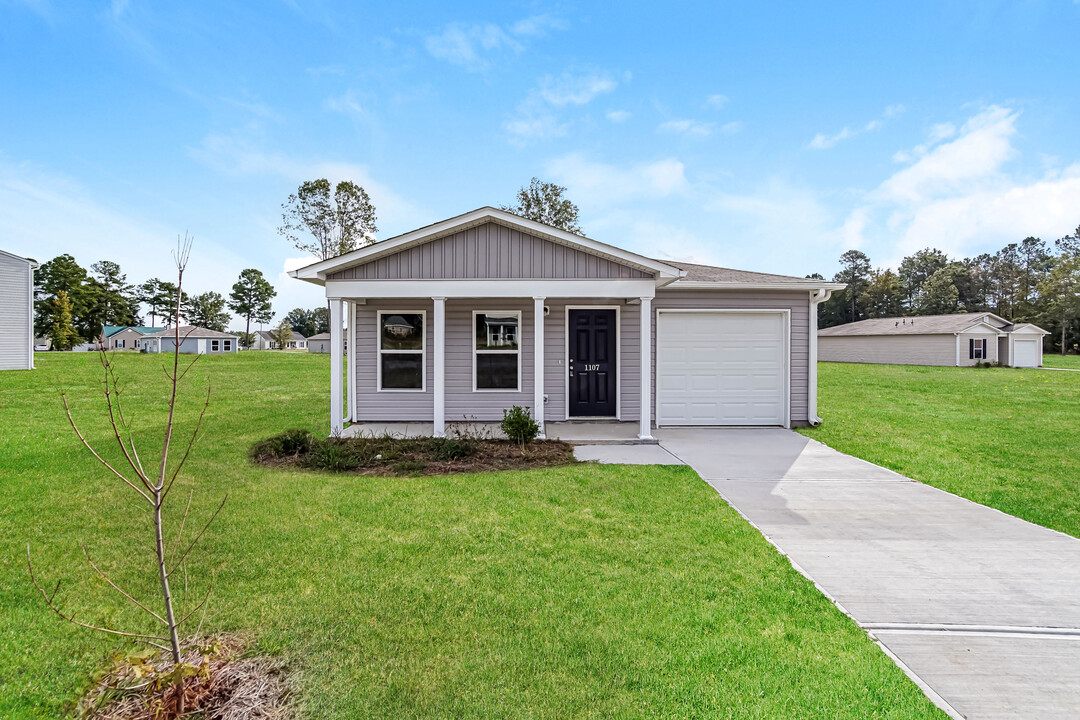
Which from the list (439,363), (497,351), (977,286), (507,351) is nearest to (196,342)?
(497,351)

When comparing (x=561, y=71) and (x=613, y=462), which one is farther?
(x=561, y=71)

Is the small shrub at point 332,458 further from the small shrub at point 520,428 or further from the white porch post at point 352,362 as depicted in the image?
the white porch post at point 352,362

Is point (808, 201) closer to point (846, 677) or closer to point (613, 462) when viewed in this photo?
point (613, 462)

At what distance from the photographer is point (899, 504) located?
5.42 metres

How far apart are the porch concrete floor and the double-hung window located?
0.85 meters

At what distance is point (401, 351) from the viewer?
973cm

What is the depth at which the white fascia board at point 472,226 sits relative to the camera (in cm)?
804

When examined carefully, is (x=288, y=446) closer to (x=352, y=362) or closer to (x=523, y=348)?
(x=352, y=362)

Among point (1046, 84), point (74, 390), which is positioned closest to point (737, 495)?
point (1046, 84)

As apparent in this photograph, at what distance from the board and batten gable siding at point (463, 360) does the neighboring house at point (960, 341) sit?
2928 centimetres

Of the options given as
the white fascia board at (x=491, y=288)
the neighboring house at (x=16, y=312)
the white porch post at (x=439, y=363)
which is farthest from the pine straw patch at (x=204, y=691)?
the neighboring house at (x=16, y=312)

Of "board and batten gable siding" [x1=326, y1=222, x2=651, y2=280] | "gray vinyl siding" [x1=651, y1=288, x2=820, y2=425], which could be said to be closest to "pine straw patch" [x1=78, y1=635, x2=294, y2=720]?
"board and batten gable siding" [x1=326, y1=222, x2=651, y2=280]

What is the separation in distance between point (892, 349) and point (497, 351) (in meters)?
33.5

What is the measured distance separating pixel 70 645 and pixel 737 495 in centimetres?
557
